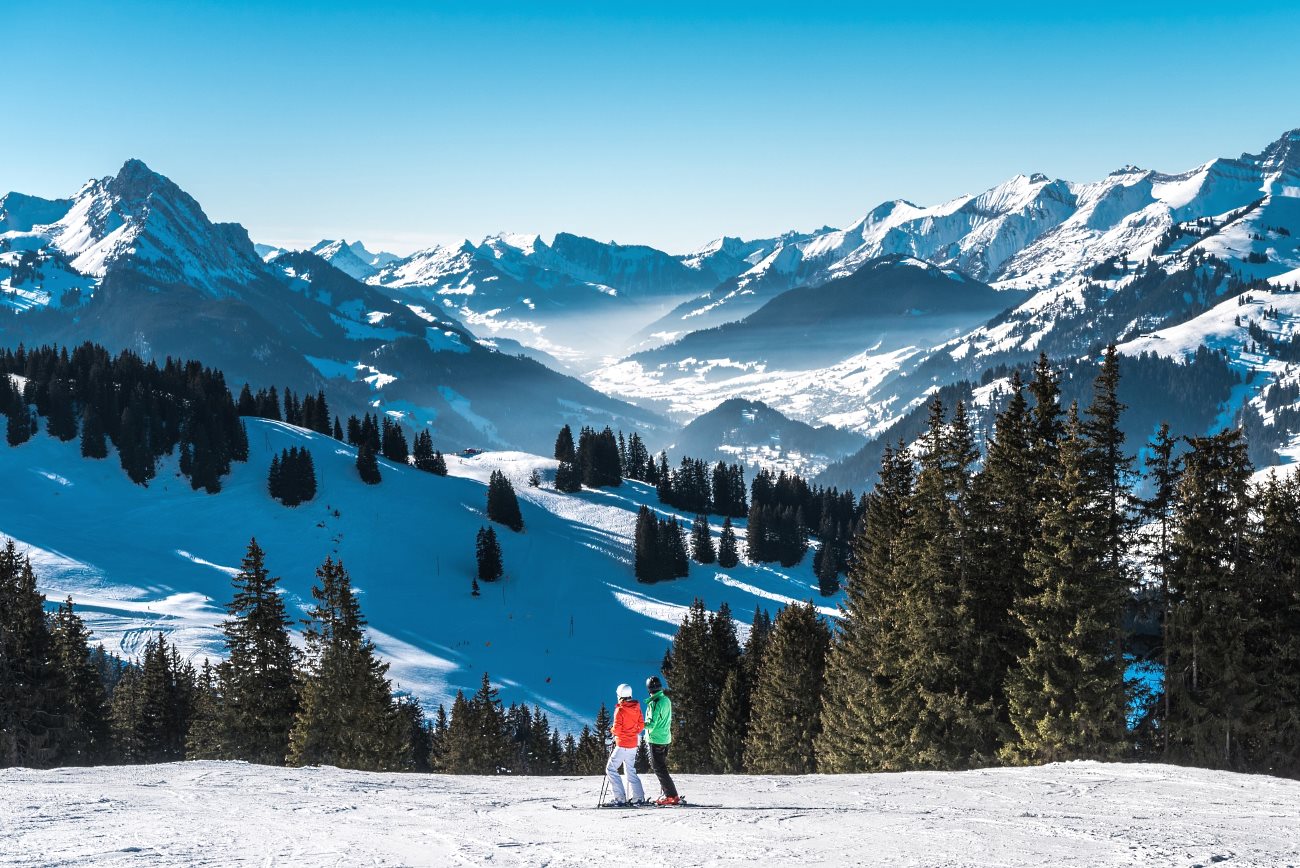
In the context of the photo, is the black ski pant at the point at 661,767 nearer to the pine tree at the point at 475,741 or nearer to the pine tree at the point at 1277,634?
the pine tree at the point at 1277,634

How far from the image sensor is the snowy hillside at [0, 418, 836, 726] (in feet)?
344

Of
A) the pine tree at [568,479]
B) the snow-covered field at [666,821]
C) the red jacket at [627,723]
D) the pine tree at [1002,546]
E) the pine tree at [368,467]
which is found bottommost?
the snow-covered field at [666,821]

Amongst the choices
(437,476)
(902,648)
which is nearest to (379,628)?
(437,476)

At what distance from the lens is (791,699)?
45875mm

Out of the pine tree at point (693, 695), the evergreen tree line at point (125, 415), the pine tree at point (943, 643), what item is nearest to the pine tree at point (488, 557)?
the evergreen tree line at point (125, 415)

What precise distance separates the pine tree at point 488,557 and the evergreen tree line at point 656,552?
21.0m

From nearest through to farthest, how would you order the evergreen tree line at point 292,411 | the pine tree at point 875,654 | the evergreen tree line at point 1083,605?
the evergreen tree line at point 1083,605, the pine tree at point 875,654, the evergreen tree line at point 292,411

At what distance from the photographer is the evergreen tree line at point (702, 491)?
180m

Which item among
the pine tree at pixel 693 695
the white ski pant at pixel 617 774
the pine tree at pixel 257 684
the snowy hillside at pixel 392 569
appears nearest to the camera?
the white ski pant at pixel 617 774

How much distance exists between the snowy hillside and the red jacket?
78.2 metres

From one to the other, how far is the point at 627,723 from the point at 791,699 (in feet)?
95.6

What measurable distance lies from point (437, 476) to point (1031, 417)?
5559 inches

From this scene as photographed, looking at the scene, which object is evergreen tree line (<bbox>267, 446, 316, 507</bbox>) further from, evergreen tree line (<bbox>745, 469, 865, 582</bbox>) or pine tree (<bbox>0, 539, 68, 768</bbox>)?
pine tree (<bbox>0, 539, 68, 768</bbox>)

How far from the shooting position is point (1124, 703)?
91.8 ft
